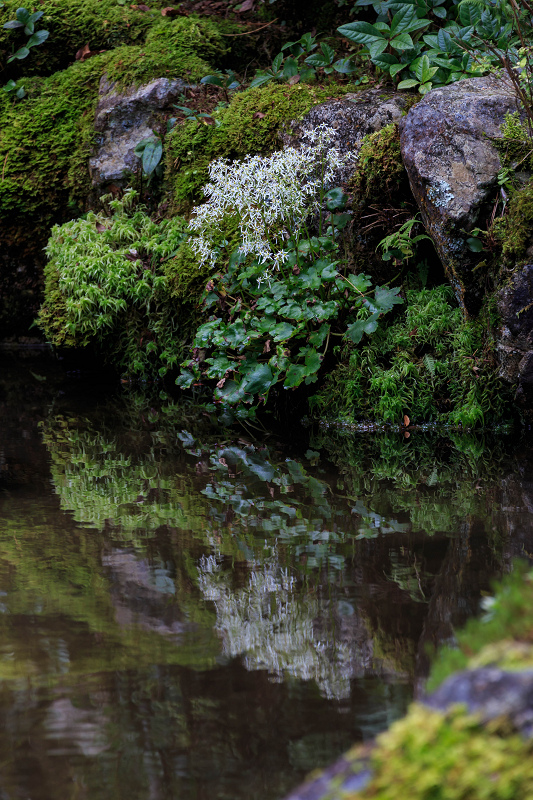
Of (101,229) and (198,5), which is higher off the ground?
(198,5)

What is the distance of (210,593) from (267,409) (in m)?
2.76

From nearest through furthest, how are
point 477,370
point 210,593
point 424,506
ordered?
point 210,593
point 424,506
point 477,370

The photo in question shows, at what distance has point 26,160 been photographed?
24.9 feet

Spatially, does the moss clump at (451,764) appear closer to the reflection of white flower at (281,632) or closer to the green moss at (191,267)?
the reflection of white flower at (281,632)

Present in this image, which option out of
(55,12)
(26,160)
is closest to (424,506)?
(26,160)

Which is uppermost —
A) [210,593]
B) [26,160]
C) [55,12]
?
[55,12]

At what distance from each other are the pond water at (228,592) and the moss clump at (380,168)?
73.7 inches

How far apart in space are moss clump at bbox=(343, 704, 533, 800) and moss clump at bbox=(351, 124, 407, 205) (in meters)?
4.49

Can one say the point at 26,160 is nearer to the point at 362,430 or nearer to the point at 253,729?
the point at 362,430

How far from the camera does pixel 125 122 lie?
7137 millimetres

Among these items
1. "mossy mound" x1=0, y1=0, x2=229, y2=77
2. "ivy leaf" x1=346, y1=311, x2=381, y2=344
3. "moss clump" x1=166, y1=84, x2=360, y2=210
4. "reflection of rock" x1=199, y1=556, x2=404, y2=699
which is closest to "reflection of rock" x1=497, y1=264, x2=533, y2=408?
"ivy leaf" x1=346, y1=311, x2=381, y2=344

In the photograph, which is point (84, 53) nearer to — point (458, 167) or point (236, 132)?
point (236, 132)

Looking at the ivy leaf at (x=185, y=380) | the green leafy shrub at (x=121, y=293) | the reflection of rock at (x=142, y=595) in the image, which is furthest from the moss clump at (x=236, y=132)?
the reflection of rock at (x=142, y=595)

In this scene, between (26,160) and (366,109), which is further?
(26,160)
